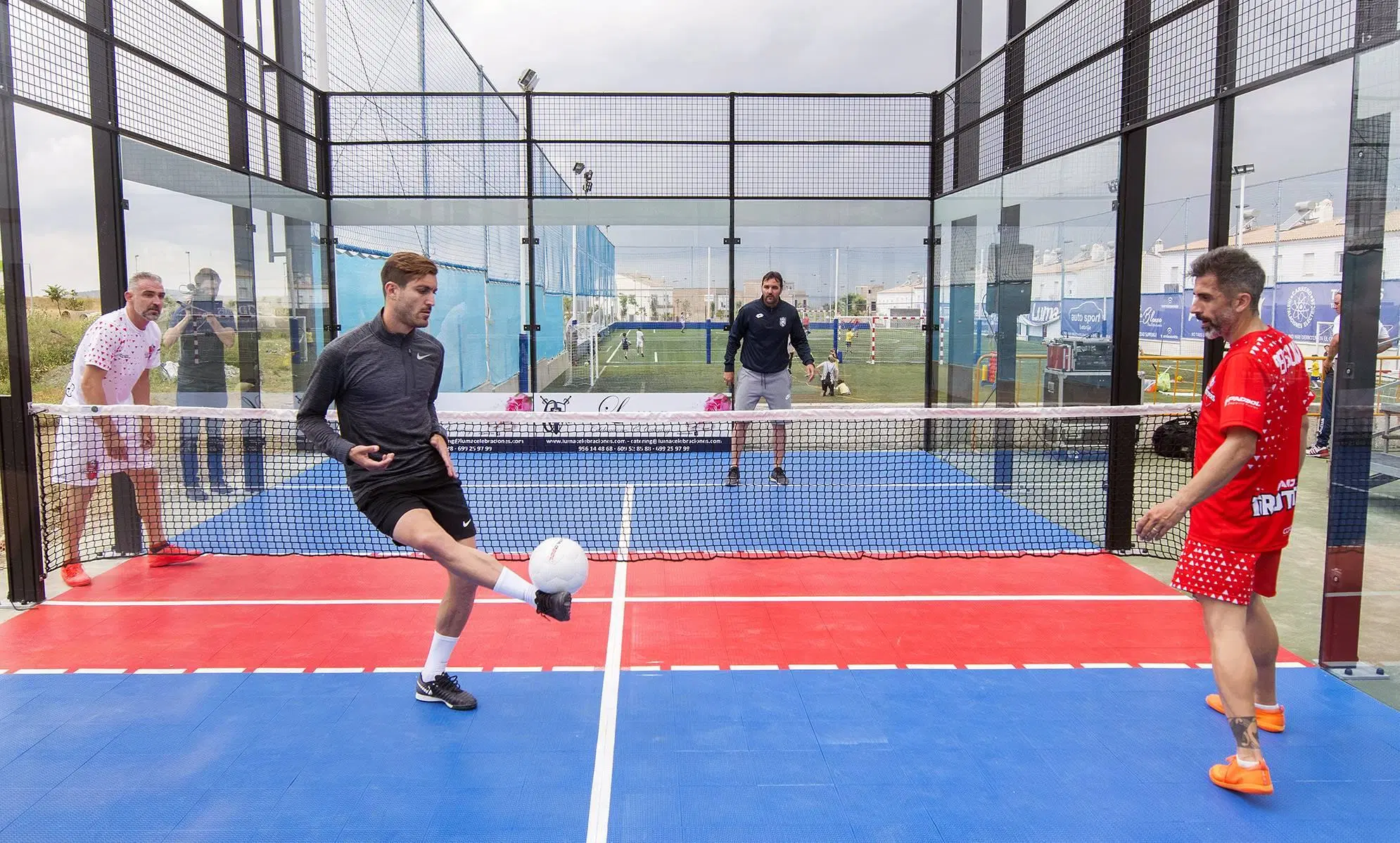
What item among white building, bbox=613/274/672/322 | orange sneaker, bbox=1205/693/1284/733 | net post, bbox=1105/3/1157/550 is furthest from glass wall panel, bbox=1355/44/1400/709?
white building, bbox=613/274/672/322

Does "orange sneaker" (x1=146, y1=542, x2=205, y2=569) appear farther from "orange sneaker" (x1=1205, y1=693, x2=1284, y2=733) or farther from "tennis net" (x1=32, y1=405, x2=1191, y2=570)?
"orange sneaker" (x1=1205, y1=693, x2=1284, y2=733)

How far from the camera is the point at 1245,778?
329cm

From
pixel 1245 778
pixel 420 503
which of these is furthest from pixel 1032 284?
pixel 420 503

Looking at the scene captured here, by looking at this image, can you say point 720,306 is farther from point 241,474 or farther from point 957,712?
point 957,712

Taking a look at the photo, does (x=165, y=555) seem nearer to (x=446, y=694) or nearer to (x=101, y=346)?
(x=101, y=346)

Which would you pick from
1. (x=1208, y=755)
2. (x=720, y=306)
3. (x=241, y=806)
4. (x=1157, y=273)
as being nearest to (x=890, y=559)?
(x=1208, y=755)

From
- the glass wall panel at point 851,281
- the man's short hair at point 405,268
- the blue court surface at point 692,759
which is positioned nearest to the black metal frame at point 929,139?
the glass wall panel at point 851,281

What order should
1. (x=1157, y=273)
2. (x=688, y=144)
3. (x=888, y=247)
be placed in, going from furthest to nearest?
(x=1157, y=273)
(x=888, y=247)
(x=688, y=144)

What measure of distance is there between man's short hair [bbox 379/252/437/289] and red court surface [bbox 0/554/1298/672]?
1.90 meters

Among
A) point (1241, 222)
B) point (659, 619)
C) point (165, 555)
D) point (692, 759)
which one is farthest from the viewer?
point (1241, 222)

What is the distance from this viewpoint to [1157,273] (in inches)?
540

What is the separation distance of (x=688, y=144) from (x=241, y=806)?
8412 millimetres

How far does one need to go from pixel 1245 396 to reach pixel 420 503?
9.97 ft

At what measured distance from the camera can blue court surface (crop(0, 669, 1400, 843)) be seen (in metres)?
3.12
